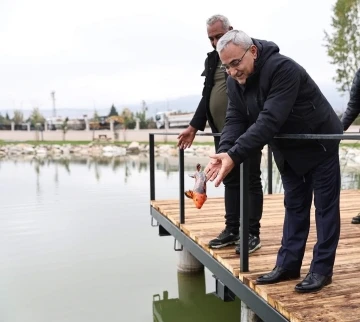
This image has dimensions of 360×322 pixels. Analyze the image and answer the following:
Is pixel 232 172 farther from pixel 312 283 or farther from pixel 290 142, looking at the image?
pixel 312 283

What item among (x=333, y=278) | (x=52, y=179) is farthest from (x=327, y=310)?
(x=52, y=179)

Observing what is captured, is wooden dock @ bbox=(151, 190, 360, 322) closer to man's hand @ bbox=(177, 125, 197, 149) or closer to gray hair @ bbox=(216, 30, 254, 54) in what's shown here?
man's hand @ bbox=(177, 125, 197, 149)

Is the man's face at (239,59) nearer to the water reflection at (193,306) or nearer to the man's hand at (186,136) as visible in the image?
the man's hand at (186,136)

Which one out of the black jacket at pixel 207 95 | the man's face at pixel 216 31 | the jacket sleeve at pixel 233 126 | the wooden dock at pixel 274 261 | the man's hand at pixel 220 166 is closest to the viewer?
the man's hand at pixel 220 166

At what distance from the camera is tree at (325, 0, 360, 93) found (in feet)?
77.2

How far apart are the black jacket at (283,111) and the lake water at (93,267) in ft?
7.57

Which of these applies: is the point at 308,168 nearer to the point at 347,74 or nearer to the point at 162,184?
the point at 162,184

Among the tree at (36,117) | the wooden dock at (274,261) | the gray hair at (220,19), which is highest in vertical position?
the tree at (36,117)

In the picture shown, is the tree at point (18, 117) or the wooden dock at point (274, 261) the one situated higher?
the tree at point (18, 117)

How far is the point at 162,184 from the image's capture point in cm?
1176

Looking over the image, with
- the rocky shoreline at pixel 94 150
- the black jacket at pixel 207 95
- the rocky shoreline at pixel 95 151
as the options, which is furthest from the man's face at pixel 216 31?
the rocky shoreline at pixel 94 150

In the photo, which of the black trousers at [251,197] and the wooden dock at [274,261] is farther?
the black trousers at [251,197]

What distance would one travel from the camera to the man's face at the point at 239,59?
86.0 inches

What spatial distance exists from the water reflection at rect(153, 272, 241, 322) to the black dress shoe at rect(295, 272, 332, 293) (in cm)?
193
